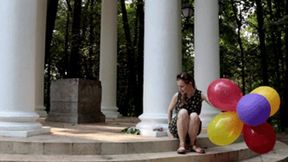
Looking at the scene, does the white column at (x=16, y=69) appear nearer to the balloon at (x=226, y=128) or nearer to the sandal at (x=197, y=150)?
the sandal at (x=197, y=150)

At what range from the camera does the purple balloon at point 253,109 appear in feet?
26.7

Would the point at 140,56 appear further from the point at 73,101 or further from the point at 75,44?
the point at 73,101

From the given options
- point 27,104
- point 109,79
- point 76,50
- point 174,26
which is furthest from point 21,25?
point 76,50

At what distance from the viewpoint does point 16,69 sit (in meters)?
10.7

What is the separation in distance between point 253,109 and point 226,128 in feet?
2.41

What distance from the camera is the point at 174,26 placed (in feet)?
39.5

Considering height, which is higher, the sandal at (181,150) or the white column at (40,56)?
the white column at (40,56)

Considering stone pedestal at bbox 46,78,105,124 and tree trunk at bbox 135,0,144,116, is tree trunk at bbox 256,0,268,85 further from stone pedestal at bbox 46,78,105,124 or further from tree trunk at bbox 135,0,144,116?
stone pedestal at bbox 46,78,105,124

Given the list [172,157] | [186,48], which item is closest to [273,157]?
[172,157]

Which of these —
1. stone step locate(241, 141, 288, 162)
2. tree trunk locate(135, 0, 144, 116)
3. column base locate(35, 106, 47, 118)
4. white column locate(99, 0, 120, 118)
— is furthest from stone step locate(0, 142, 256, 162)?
tree trunk locate(135, 0, 144, 116)

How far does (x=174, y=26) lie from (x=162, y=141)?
3.48 meters

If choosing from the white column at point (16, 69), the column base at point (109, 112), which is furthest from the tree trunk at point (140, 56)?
the white column at point (16, 69)

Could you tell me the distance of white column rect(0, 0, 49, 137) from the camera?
420 inches

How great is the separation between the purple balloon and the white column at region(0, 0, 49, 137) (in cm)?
530
